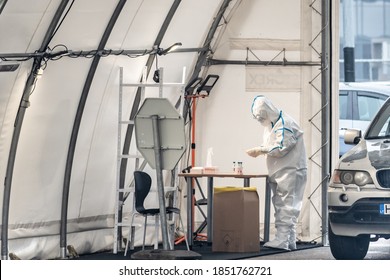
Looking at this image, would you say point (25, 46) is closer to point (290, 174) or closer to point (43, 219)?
point (43, 219)

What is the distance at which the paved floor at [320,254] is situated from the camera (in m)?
10.9

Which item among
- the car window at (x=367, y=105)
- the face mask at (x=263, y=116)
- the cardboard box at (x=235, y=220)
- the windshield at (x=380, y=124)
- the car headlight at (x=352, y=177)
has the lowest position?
the cardboard box at (x=235, y=220)

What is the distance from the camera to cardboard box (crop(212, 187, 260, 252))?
37.3ft

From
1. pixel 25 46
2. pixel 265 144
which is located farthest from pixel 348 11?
pixel 25 46

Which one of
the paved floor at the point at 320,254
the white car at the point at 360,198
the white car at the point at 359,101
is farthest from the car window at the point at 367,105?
the white car at the point at 360,198

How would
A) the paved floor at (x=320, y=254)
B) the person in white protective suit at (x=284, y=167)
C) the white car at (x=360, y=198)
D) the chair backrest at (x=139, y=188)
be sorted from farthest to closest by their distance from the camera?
1. the person in white protective suit at (x=284, y=167)
2. the paved floor at (x=320, y=254)
3. the chair backrest at (x=139, y=188)
4. the white car at (x=360, y=198)

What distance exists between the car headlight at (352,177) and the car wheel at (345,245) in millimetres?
462

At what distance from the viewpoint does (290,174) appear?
11719 millimetres

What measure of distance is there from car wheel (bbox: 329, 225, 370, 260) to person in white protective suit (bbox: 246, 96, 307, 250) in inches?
77.3

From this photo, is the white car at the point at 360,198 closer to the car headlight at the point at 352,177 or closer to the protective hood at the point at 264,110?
the car headlight at the point at 352,177

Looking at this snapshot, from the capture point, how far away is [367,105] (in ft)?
57.7

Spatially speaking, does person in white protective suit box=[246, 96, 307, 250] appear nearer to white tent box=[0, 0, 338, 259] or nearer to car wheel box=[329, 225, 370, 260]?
white tent box=[0, 0, 338, 259]

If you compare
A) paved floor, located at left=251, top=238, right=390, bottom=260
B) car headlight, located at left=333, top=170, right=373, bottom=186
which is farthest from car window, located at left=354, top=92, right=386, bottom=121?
car headlight, located at left=333, top=170, right=373, bottom=186
